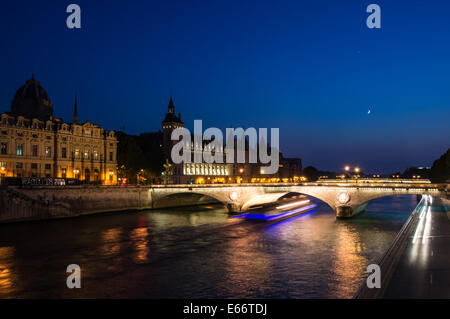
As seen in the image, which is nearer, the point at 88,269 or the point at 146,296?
the point at 146,296

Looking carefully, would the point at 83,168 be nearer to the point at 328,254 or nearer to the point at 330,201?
the point at 330,201

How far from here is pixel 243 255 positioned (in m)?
38.1

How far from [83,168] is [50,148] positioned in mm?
9287

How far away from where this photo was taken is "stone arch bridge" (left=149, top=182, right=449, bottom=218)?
60781 mm

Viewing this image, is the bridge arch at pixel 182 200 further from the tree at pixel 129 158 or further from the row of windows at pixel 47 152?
the row of windows at pixel 47 152

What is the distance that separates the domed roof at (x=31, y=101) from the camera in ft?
341

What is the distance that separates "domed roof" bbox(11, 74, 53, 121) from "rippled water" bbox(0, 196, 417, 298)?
56650 mm

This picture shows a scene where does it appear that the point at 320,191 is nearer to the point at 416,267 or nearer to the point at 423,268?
the point at 416,267

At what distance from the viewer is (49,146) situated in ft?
269

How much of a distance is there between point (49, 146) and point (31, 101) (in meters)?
30.2

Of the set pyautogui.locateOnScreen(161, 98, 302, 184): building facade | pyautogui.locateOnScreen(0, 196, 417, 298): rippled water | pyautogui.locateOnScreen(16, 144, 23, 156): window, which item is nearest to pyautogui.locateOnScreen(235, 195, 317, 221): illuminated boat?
pyautogui.locateOnScreen(0, 196, 417, 298): rippled water

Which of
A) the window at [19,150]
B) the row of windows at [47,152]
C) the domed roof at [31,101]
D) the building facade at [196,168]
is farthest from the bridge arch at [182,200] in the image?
the domed roof at [31,101]
